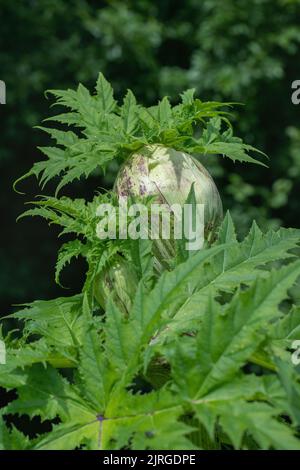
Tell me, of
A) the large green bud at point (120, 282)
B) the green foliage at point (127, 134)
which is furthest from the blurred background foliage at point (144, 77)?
the large green bud at point (120, 282)

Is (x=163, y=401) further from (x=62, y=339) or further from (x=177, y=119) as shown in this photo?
(x=177, y=119)

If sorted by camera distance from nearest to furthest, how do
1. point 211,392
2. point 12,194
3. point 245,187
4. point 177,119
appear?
1. point 211,392
2. point 177,119
3. point 245,187
4. point 12,194

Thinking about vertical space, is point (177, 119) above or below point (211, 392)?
above

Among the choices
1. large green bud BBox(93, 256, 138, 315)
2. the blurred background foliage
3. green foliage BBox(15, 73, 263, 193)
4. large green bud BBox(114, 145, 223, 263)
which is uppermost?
the blurred background foliage

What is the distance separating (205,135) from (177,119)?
0.05 metres

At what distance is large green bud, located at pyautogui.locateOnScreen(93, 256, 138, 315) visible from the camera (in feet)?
2.63

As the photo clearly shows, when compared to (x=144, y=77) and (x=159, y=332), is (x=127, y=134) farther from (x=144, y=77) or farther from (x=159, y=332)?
(x=144, y=77)

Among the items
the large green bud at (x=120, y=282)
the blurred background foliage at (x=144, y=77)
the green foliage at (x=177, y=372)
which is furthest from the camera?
Answer: the blurred background foliage at (x=144, y=77)

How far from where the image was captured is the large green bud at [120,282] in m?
0.80

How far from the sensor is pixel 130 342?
2.23 ft

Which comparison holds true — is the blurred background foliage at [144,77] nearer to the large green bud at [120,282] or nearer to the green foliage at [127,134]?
the green foliage at [127,134]

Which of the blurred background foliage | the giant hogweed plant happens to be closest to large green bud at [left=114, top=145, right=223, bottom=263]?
the giant hogweed plant

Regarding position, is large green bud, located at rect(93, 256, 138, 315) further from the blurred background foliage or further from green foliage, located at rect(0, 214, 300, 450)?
the blurred background foliage

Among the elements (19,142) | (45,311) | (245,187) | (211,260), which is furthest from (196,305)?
(19,142)
